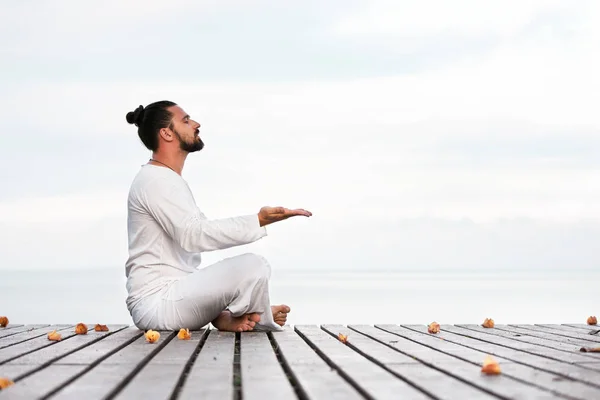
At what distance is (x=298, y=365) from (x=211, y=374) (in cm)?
38

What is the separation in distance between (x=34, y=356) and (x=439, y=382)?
171 cm

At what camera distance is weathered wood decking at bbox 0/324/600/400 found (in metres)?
2.45

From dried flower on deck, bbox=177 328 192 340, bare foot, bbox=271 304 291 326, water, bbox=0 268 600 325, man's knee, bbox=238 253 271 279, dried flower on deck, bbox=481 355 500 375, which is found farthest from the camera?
water, bbox=0 268 600 325

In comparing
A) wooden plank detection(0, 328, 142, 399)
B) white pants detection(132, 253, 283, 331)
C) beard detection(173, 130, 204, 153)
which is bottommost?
wooden plank detection(0, 328, 142, 399)

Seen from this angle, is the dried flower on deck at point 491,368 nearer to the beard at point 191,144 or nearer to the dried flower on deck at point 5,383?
the dried flower on deck at point 5,383

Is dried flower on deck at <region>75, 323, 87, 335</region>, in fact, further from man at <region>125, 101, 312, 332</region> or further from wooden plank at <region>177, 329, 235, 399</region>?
wooden plank at <region>177, 329, 235, 399</region>

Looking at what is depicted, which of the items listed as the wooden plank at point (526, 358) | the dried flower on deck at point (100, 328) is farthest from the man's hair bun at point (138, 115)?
the wooden plank at point (526, 358)

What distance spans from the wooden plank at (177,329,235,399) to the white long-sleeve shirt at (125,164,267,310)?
2.27 feet

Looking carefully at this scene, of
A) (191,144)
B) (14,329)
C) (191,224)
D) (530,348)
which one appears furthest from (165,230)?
(530,348)

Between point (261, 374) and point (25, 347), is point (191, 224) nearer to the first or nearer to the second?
point (25, 347)

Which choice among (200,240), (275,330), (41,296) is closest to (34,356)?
(200,240)

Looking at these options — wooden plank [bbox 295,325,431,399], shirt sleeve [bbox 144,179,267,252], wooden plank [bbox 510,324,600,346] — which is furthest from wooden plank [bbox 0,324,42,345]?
wooden plank [bbox 510,324,600,346]

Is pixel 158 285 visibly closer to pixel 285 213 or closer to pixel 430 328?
pixel 285 213

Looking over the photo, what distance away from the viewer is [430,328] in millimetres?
4742
